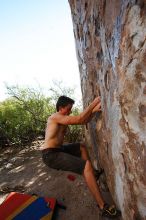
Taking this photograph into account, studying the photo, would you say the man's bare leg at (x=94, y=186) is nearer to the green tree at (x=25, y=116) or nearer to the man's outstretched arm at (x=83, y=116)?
the man's outstretched arm at (x=83, y=116)

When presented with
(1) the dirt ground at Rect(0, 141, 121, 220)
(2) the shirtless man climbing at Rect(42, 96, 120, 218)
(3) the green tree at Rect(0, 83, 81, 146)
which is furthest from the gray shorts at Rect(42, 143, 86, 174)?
(3) the green tree at Rect(0, 83, 81, 146)

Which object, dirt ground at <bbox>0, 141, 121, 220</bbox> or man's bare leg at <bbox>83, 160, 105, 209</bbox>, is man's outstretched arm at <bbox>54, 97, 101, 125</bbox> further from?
dirt ground at <bbox>0, 141, 121, 220</bbox>

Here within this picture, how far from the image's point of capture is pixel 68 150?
16.2 ft

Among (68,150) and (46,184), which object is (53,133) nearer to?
(68,150)

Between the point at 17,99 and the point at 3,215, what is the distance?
620 cm

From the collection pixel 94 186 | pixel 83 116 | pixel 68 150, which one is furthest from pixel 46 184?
pixel 83 116

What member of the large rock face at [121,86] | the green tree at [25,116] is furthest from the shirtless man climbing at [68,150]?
the green tree at [25,116]

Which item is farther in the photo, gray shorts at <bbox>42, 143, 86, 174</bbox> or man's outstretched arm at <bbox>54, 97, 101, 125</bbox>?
gray shorts at <bbox>42, 143, 86, 174</bbox>

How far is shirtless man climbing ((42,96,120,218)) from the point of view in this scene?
13.4 ft

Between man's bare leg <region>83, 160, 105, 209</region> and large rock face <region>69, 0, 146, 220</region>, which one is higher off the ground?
large rock face <region>69, 0, 146, 220</region>

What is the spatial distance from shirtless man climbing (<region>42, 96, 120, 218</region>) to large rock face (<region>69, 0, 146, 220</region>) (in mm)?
219

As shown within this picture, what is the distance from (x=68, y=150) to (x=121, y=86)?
225 cm

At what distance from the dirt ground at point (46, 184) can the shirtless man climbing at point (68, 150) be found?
1.14 ft

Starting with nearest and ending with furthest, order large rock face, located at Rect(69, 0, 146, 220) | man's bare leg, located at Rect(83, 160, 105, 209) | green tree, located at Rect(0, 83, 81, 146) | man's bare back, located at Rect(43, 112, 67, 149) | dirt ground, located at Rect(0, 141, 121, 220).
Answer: large rock face, located at Rect(69, 0, 146, 220)
man's bare leg, located at Rect(83, 160, 105, 209)
dirt ground, located at Rect(0, 141, 121, 220)
man's bare back, located at Rect(43, 112, 67, 149)
green tree, located at Rect(0, 83, 81, 146)
